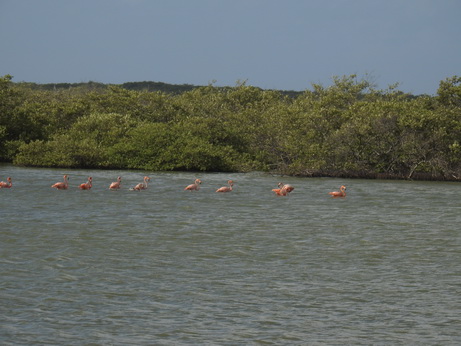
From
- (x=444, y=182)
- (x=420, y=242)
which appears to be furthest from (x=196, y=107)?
(x=420, y=242)

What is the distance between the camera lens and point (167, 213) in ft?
66.2

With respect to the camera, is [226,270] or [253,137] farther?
[253,137]

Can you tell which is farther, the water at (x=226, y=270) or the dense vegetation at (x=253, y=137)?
the dense vegetation at (x=253, y=137)

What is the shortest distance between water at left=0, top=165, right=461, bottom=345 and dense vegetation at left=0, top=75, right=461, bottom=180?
Result: 28.1ft

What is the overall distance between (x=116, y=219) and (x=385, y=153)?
16.5 metres

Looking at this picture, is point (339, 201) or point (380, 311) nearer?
point (380, 311)

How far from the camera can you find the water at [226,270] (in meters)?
8.65

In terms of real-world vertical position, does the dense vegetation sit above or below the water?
above

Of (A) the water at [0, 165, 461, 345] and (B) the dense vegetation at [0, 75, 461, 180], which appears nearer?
(A) the water at [0, 165, 461, 345]

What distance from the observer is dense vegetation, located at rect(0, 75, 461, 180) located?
3203cm

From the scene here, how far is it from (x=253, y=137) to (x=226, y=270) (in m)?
25.2

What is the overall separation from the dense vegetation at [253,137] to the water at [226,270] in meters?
8.56

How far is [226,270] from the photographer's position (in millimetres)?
12180

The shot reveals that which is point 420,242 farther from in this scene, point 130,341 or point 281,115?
point 281,115
